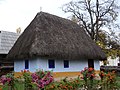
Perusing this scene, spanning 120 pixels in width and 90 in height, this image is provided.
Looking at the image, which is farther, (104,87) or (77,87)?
(104,87)

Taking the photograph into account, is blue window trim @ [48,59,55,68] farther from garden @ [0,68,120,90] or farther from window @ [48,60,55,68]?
garden @ [0,68,120,90]

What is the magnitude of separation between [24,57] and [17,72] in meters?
3.06

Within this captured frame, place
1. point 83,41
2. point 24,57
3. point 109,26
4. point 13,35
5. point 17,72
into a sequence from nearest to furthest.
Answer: point 24,57, point 17,72, point 83,41, point 13,35, point 109,26

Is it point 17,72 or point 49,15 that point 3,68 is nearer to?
point 17,72

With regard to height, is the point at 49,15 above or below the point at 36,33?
above

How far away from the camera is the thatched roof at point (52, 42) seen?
18.8m

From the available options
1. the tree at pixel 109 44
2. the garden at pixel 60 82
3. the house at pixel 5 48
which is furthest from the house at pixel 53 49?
the garden at pixel 60 82

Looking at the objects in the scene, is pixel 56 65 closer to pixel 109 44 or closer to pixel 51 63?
pixel 51 63

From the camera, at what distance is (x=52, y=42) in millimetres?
19766

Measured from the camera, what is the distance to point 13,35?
28.6m

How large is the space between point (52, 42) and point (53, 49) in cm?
84

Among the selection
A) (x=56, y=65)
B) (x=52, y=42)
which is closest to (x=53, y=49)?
(x=52, y=42)

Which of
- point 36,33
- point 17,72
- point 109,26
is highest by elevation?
point 109,26

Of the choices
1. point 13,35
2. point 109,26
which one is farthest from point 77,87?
point 109,26
